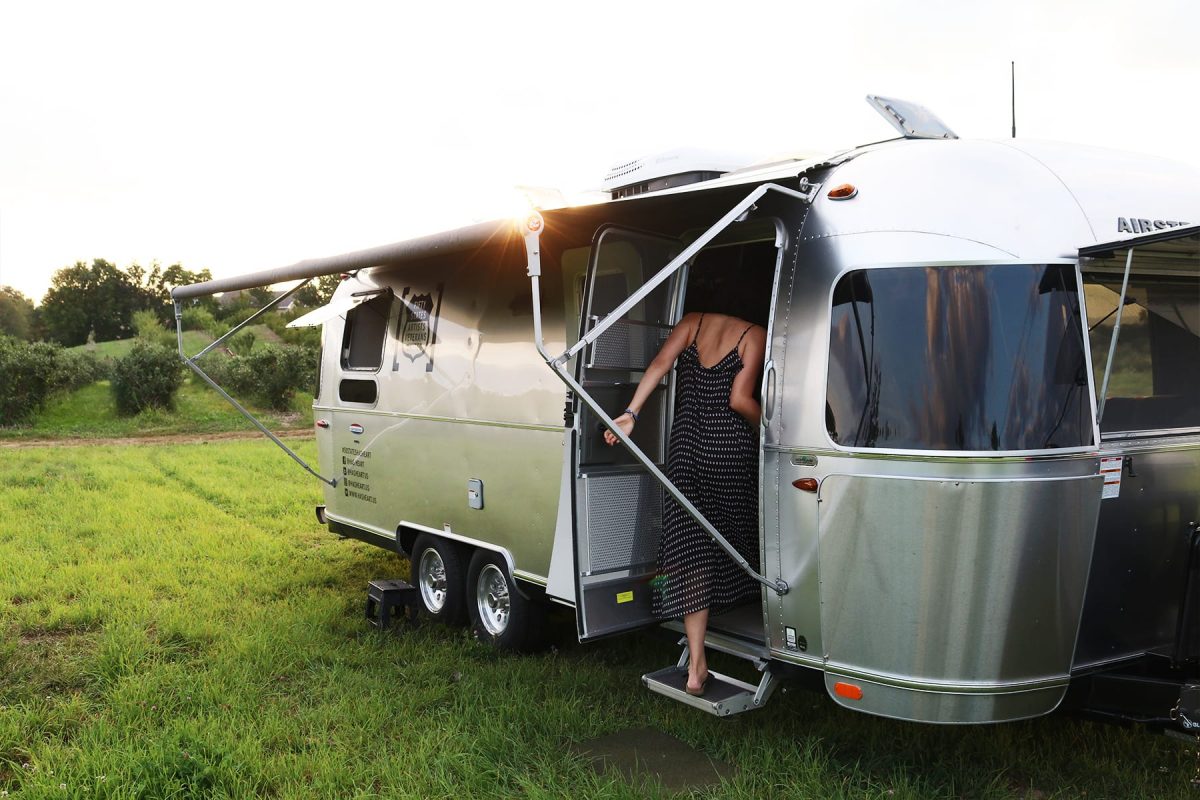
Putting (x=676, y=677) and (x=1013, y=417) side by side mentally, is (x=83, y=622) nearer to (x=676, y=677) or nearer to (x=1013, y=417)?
(x=676, y=677)

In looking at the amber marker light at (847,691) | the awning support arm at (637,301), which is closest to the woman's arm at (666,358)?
the awning support arm at (637,301)

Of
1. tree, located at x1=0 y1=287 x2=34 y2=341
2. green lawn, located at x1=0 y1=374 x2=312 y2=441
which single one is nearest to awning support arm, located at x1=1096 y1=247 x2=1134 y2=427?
green lawn, located at x1=0 y1=374 x2=312 y2=441

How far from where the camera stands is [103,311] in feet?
200

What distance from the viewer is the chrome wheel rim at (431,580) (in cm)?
644

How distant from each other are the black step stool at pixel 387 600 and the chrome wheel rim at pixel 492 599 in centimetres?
66

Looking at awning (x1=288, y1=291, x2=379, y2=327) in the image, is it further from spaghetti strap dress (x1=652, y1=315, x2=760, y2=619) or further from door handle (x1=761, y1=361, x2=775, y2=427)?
door handle (x1=761, y1=361, x2=775, y2=427)

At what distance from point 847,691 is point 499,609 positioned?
2.66m

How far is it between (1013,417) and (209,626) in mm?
5022

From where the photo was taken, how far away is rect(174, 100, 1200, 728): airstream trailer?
3.59m

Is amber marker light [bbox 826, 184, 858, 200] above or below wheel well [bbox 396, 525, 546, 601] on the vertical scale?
above

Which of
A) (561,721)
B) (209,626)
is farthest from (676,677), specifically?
(209,626)

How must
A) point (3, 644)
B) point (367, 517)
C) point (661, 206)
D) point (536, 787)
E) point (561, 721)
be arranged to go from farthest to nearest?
1. point (367, 517)
2. point (3, 644)
3. point (561, 721)
4. point (661, 206)
5. point (536, 787)

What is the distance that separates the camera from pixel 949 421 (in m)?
3.58

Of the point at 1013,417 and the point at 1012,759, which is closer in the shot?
the point at 1013,417
